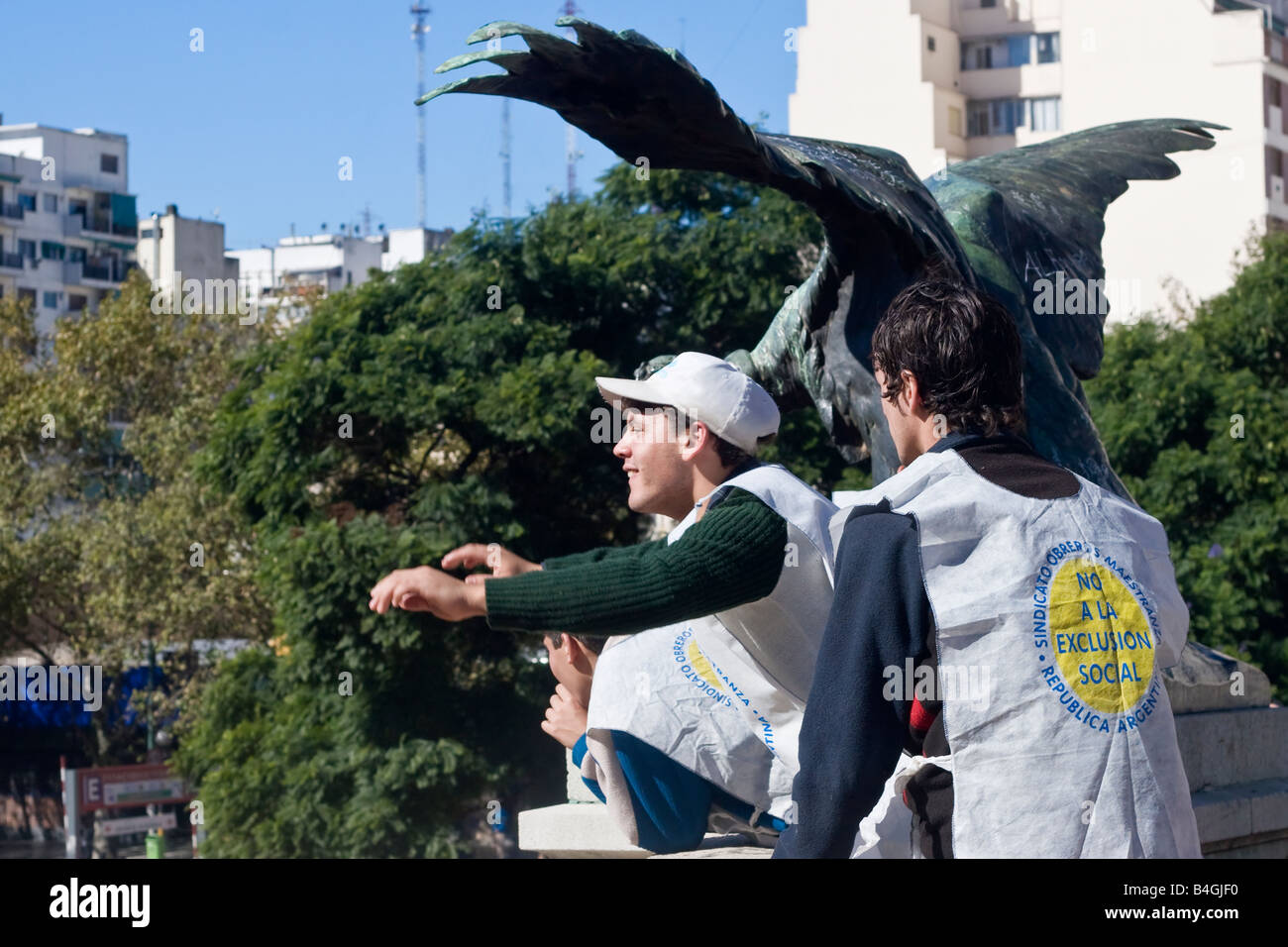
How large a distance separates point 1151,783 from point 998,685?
25 cm

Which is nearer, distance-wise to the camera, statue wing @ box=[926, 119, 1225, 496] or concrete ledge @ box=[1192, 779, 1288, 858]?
concrete ledge @ box=[1192, 779, 1288, 858]

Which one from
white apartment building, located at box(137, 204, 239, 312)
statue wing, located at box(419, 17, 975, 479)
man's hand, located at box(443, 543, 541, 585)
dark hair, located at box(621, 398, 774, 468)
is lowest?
man's hand, located at box(443, 543, 541, 585)

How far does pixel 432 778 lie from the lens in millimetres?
18125

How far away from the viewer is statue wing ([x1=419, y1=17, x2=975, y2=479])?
400cm

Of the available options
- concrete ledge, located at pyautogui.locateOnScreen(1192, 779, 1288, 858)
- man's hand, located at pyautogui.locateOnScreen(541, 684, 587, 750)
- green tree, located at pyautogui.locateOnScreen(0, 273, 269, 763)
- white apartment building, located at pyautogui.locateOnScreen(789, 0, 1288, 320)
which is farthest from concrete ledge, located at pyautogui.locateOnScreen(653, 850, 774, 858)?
white apartment building, located at pyautogui.locateOnScreen(789, 0, 1288, 320)

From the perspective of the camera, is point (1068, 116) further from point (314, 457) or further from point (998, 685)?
point (998, 685)

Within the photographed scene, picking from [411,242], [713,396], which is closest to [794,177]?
[713,396]

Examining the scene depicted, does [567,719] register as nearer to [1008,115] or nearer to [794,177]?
[794,177]

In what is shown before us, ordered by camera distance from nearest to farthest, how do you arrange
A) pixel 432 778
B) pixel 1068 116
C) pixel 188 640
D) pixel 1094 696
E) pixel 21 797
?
pixel 1094 696, pixel 432 778, pixel 188 640, pixel 21 797, pixel 1068 116

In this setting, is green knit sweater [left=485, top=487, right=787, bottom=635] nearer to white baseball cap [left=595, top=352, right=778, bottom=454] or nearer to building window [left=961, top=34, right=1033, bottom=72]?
white baseball cap [left=595, top=352, right=778, bottom=454]

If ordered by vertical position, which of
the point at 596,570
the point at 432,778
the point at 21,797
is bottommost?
the point at 21,797

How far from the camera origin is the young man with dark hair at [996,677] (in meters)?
2.46

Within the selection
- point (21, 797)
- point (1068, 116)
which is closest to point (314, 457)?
point (21, 797)

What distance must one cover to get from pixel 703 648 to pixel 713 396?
0.51m
